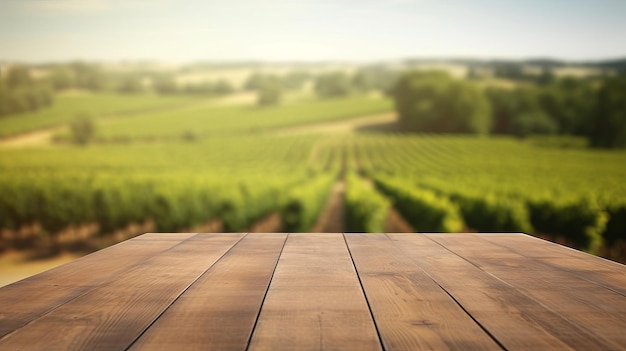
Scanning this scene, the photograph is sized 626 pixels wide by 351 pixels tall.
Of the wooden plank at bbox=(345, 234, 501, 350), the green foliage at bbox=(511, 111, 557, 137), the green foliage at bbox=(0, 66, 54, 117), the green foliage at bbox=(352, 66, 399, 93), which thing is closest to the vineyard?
the green foliage at bbox=(352, 66, 399, 93)

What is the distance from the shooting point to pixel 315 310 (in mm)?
1010

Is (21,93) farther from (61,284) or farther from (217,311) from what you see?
(217,311)

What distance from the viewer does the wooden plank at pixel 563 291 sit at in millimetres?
927

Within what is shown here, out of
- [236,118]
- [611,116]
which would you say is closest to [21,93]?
[236,118]

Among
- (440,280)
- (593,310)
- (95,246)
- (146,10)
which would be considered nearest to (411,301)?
(440,280)

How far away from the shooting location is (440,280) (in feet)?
4.24

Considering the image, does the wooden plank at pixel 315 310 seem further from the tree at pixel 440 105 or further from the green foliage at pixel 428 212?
the tree at pixel 440 105

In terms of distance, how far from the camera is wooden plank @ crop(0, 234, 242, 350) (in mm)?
846

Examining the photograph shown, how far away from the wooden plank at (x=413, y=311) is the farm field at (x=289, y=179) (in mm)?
7804

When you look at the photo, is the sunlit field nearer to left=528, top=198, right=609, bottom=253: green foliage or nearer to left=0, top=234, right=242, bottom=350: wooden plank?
left=528, top=198, right=609, bottom=253: green foliage

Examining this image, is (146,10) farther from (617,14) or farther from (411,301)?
(411,301)

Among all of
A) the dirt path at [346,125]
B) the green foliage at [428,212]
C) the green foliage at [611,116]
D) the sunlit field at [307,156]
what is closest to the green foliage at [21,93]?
the sunlit field at [307,156]

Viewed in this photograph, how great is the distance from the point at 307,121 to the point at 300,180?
2679cm

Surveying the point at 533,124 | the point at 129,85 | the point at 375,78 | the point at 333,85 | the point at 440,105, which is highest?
the point at 375,78
